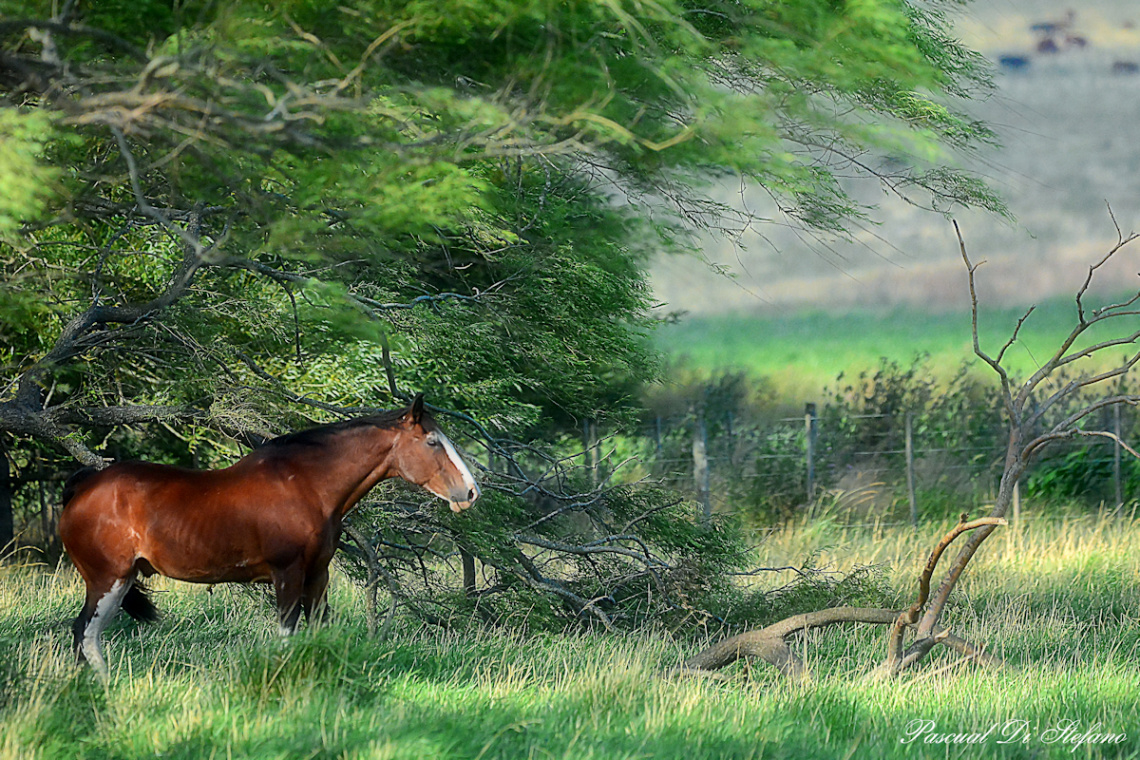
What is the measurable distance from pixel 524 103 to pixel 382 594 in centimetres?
743

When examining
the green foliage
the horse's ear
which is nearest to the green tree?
the green foliage

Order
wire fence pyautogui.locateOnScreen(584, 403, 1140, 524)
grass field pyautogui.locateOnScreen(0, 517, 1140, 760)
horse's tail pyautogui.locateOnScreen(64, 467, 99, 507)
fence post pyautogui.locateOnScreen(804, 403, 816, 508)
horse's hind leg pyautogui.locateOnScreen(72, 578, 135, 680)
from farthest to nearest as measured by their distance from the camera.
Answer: wire fence pyautogui.locateOnScreen(584, 403, 1140, 524) < fence post pyautogui.locateOnScreen(804, 403, 816, 508) < horse's tail pyautogui.locateOnScreen(64, 467, 99, 507) < horse's hind leg pyautogui.locateOnScreen(72, 578, 135, 680) < grass field pyautogui.locateOnScreen(0, 517, 1140, 760)

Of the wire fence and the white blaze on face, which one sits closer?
the white blaze on face

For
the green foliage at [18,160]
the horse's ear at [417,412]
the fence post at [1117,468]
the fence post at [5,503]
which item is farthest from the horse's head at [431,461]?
the fence post at [1117,468]

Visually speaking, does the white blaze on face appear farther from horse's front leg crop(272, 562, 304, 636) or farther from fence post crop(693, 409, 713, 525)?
fence post crop(693, 409, 713, 525)

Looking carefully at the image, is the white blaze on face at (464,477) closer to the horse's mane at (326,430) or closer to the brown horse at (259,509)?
the brown horse at (259,509)

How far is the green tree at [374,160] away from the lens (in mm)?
4711

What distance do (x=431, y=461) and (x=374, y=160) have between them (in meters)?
1.68

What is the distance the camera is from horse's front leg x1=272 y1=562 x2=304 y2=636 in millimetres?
6406

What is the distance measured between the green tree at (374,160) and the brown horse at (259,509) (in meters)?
0.74

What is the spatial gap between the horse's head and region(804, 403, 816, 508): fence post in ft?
38.9

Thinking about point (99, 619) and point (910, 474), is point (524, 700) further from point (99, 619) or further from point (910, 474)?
point (910, 474)

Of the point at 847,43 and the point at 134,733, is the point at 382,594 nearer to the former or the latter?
the point at 134,733

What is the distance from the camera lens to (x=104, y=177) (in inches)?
251
